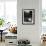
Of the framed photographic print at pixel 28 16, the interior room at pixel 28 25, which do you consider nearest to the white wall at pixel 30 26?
the interior room at pixel 28 25

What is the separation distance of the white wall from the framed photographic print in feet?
0.38

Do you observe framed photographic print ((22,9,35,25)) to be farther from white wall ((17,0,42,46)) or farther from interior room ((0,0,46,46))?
white wall ((17,0,42,46))

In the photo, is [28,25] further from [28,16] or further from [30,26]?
[28,16]

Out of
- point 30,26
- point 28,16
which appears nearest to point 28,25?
point 30,26

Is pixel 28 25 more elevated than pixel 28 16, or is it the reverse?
pixel 28 16

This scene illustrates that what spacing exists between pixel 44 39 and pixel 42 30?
742 millimetres

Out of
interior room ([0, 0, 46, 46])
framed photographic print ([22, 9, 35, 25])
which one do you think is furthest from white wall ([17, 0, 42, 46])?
framed photographic print ([22, 9, 35, 25])

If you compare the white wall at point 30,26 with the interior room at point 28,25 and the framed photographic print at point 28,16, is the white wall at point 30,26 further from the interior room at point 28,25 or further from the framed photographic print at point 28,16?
the framed photographic print at point 28,16

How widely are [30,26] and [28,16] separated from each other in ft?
1.31

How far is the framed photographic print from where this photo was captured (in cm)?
567

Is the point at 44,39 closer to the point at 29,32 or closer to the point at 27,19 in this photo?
the point at 29,32

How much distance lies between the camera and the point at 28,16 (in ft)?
18.7

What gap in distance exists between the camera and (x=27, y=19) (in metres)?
5.71

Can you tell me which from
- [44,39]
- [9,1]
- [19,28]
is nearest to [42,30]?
[44,39]
